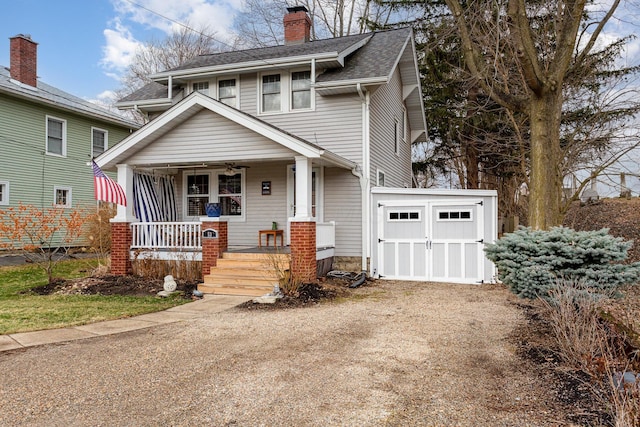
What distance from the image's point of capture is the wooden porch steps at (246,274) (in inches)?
352

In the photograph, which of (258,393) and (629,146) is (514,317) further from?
(629,146)

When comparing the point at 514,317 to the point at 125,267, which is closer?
the point at 514,317

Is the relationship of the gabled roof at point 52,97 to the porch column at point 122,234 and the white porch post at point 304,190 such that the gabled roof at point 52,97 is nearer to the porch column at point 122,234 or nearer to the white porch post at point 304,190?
the porch column at point 122,234

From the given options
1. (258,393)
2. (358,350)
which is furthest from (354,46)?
(258,393)

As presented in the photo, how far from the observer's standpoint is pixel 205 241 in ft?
32.5

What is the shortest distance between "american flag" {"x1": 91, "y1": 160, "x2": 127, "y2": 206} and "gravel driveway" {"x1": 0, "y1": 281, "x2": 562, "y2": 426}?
451 cm

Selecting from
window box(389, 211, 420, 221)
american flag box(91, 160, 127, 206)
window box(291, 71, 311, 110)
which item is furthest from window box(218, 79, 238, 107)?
window box(389, 211, 420, 221)

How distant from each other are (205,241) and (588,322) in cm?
769

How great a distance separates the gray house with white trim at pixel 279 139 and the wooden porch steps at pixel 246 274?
2.00 feet

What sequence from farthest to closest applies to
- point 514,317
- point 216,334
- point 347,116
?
point 347,116 → point 514,317 → point 216,334

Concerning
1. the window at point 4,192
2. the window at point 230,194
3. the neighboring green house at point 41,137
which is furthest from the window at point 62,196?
the window at point 230,194

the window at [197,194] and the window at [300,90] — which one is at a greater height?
the window at [300,90]

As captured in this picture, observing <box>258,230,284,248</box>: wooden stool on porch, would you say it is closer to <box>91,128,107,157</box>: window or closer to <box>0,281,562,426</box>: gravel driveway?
<box>0,281,562,426</box>: gravel driveway

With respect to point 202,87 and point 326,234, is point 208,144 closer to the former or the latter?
point 326,234
